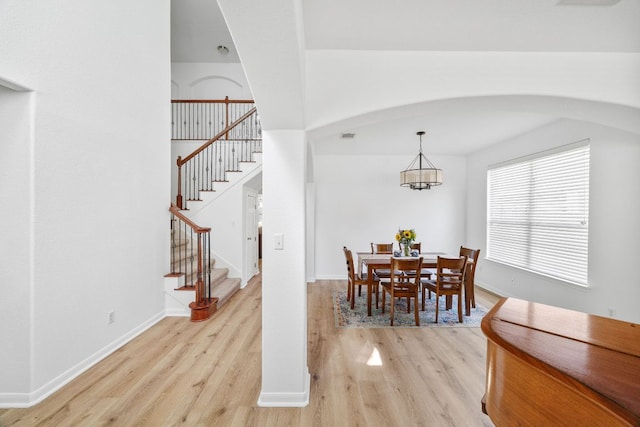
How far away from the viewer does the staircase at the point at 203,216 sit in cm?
371

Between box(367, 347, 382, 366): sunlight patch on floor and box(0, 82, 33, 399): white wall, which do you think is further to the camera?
box(367, 347, 382, 366): sunlight patch on floor

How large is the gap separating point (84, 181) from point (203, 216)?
259 centimetres

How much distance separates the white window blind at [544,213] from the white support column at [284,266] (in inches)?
147

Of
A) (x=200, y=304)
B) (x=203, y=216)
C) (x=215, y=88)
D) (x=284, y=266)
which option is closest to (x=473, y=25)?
(x=284, y=266)

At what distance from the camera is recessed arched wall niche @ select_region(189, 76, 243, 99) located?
21.2ft

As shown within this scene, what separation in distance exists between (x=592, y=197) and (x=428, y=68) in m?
2.96

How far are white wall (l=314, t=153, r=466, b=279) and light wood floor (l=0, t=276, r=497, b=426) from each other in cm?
266

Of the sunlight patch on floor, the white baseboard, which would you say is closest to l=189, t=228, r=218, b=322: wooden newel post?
the white baseboard

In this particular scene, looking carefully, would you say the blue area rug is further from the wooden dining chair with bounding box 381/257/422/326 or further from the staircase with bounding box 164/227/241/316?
the staircase with bounding box 164/227/241/316

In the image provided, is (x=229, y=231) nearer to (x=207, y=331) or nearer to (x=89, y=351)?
(x=207, y=331)

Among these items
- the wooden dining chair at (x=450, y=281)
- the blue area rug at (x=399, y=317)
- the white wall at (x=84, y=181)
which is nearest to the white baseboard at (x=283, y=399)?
the blue area rug at (x=399, y=317)

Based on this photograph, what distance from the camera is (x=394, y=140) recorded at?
185 inches

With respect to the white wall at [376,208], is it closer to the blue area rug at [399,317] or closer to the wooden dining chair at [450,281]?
the blue area rug at [399,317]

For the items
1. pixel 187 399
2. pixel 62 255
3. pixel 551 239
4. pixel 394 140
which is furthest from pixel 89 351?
pixel 551 239
